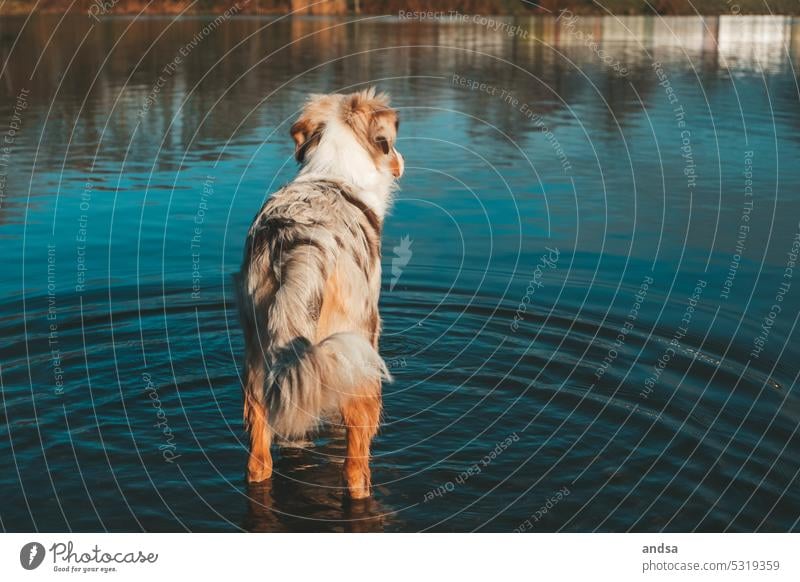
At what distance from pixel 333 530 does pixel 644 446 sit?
2747mm

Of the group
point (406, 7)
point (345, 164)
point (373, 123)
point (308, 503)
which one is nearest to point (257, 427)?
point (308, 503)

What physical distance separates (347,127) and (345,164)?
1.14ft

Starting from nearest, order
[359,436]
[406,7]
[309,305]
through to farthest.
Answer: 1. [309,305]
2. [359,436]
3. [406,7]

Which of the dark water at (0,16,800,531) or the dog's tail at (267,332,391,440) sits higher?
the dog's tail at (267,332,391,440)

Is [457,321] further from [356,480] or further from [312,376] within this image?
[312,376]

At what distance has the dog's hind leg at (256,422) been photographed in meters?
7.00

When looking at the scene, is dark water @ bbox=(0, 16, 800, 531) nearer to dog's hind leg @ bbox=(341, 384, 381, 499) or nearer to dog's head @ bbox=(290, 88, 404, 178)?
dog's hind leg @ bbox=(341, 384, 381, 499)

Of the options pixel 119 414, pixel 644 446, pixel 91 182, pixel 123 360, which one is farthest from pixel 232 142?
pixel 644 446

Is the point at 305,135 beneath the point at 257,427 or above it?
above

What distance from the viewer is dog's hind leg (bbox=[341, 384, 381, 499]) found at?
6922mm

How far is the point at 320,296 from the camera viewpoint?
21.1 feet

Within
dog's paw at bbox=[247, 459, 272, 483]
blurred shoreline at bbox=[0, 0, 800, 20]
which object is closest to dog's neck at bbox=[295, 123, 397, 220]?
dog's paw at bbox=[247, 459, 272, 483]

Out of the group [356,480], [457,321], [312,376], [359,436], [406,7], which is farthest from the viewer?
[406,7]

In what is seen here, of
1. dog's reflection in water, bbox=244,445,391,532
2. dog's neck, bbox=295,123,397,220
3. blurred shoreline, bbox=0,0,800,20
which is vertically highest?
blurred shoreline, bbox=0,0,800,20
